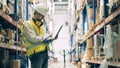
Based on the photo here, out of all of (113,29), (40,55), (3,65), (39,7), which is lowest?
(3,65)

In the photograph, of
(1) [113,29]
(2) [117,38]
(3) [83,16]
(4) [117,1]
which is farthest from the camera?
(3) [83,16]

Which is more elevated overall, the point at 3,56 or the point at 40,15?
the point at 40,15

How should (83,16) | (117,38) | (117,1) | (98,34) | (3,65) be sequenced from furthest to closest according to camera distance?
(83,16) < (98,34) < (3,65) < (117,38) < (117,1)

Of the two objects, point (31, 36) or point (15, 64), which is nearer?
point (31, 36)

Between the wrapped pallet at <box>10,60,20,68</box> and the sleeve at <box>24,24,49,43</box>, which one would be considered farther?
the wrapped pallet at <box>10,60,20,68</box>

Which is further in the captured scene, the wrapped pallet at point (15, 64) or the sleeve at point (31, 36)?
the wrapped pallet at point (15, 64)

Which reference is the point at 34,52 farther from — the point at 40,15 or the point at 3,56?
the point at 3,56

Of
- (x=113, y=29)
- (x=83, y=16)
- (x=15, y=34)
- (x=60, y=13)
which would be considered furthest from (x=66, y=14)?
(x=113, y=29)

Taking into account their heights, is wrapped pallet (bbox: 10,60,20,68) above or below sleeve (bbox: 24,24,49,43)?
below

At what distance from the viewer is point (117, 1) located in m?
3.67

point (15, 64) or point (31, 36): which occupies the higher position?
point (31, 36)

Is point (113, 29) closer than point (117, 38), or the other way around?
point (117, 38)

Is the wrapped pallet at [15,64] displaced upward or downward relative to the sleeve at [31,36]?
downward

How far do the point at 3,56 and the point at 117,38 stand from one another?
2586mm
